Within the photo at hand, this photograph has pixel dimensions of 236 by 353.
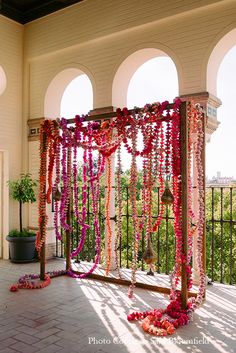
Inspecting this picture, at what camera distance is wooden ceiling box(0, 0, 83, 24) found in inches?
312

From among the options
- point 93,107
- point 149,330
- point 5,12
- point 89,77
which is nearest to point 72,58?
point 89,77

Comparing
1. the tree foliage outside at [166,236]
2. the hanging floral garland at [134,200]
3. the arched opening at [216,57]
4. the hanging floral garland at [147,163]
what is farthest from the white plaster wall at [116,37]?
the tree foliage outside at [166,236]

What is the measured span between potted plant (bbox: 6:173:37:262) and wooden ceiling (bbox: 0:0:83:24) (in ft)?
11.8

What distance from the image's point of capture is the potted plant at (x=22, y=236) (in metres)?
7.79

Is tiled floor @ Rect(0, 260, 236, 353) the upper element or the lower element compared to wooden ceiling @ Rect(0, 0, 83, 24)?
lower

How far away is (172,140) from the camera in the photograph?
4828 millimetres

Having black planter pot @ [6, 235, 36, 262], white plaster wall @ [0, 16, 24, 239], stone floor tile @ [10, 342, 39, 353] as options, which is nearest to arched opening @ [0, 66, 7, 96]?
white plaster wall @ [0, 16, 24, 239]

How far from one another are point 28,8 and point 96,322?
699cm

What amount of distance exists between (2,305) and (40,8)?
6310 mm

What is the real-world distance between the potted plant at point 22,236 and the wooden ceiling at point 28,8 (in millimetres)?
3611

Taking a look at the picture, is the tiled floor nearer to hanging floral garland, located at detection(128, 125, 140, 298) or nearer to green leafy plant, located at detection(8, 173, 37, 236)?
hanging floral garland, located at detection(128, 125, 140, 298)

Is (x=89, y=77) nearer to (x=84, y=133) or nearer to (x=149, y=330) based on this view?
(x=84, y=133)

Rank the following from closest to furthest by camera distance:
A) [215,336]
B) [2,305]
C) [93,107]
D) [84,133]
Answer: [215,336] < [2,305] < [84,133] < [93,107]

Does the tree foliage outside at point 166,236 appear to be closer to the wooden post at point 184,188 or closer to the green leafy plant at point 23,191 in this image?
the wooden post at point 184,188
